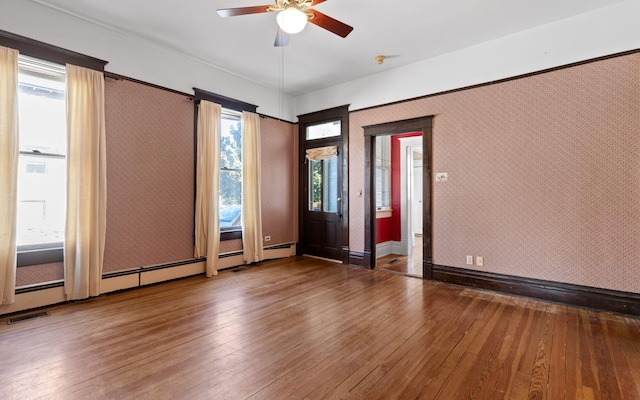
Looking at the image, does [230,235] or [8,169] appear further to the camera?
[230,235]

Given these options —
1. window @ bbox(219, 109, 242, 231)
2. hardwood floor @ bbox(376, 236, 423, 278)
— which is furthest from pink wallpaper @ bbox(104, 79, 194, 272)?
hardwood floor @ bbox(376, 236, 423, 278)

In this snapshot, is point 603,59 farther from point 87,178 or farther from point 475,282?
point 87,178

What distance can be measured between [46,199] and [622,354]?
5760 millimetres

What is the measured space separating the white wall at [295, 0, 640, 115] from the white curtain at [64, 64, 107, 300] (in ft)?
12.7

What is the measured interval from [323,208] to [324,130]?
5.17 feet

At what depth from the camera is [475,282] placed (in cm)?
411

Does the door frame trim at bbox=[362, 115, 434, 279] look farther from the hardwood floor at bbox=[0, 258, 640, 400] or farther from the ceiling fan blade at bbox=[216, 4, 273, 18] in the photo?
the ceiling fan blade at bbox=[216, 4, 273, 18]

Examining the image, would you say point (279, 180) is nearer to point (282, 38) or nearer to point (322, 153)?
Answer: point (322, 153)

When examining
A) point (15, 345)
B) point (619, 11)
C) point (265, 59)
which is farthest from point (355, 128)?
point (15, 345)

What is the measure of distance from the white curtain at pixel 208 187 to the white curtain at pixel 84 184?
127 centimetres

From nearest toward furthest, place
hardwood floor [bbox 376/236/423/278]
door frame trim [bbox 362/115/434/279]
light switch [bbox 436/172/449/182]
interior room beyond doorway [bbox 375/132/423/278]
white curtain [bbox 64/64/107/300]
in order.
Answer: white curtain [bbox 64/64/107/300], light switch [bbox 436/172/449/182], door frame trim [bbox 362/115/434/279], hardwood floor [bbox 376/236/423/278], interior room beyond doorway [bbox 375/132/423/278]

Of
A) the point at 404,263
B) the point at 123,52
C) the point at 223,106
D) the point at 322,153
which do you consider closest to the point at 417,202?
the point at 404,263

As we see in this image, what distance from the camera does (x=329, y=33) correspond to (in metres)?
3.86

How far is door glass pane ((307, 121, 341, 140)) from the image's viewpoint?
5805mm
